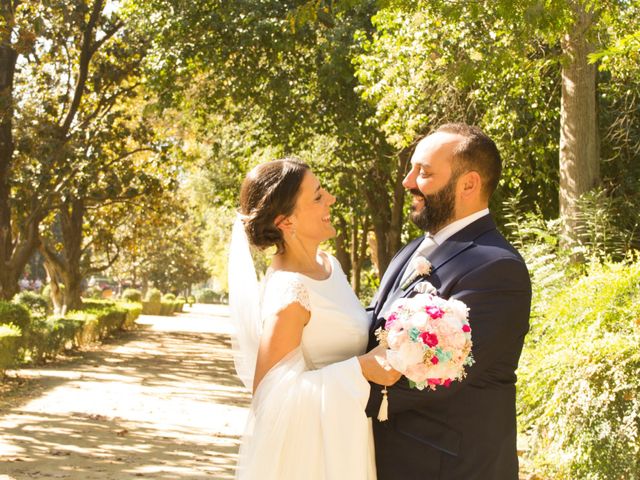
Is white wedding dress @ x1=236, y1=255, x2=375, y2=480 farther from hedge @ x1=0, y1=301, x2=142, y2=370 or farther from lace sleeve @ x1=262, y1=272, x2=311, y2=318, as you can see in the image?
hedge @ x1=0, y1=301, x2=142, y2=370

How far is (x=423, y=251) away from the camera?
3793mm

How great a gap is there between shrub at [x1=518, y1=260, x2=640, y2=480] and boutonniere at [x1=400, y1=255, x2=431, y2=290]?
395 centimetres

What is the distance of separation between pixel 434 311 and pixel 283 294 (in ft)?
2.29

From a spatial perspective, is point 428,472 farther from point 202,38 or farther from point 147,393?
point 202,38

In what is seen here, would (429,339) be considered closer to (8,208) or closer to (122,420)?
(122,420)

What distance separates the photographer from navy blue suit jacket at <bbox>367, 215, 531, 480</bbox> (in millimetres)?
3451

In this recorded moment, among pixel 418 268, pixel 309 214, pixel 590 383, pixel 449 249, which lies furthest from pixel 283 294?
pixel 590 383

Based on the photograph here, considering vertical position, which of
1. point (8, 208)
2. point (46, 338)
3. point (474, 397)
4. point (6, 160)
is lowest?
point (46, 338)

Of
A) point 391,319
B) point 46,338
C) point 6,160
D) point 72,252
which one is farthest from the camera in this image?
point 72,252

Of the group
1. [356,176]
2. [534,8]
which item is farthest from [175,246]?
[534,8]

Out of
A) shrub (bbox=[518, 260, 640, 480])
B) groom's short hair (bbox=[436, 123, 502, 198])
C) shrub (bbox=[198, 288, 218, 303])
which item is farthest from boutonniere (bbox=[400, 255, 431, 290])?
shrub (bbox=[198, 288, 218, 303])

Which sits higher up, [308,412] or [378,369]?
[378,369]

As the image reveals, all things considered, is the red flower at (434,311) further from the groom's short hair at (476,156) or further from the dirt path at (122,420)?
the dirt path at (122,420)

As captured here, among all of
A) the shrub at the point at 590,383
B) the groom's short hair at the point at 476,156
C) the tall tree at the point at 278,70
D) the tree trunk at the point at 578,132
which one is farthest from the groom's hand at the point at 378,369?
the tall tree at the point at 278,70
